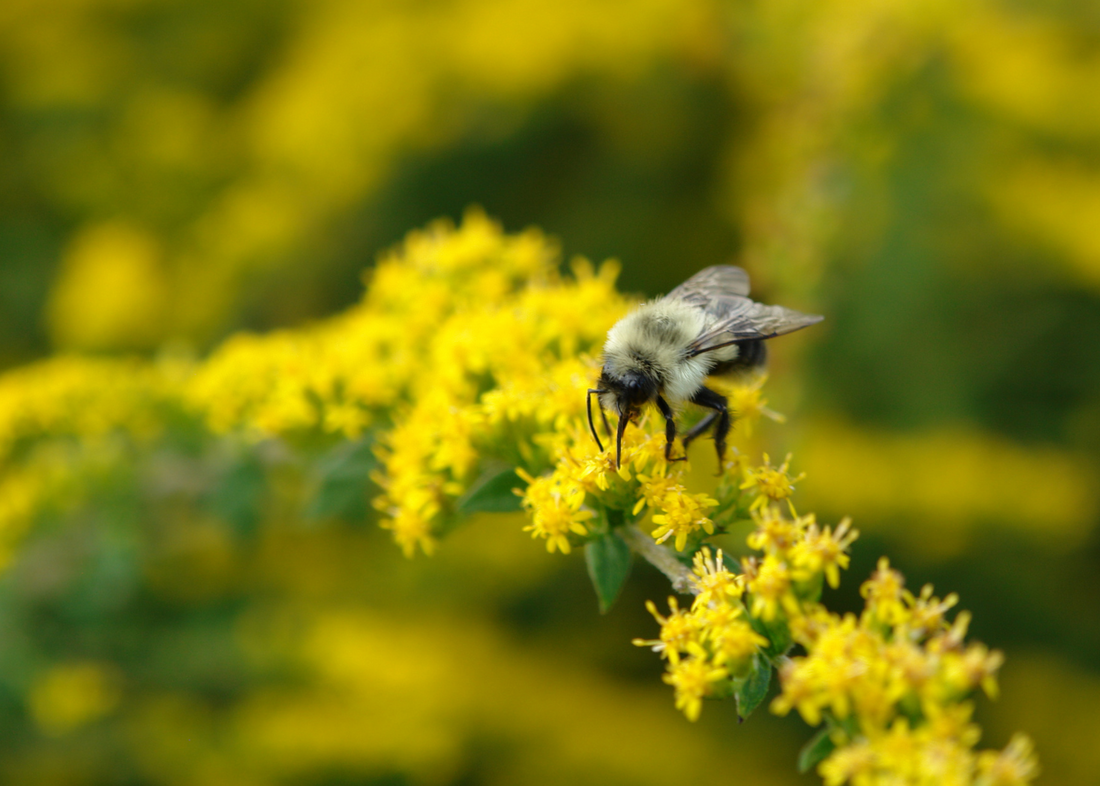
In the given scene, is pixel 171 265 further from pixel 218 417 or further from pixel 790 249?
pixel 790 249

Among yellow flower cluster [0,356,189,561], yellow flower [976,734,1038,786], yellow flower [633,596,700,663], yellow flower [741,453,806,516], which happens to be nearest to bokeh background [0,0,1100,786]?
yellow flower cluster [0,356,189,561]

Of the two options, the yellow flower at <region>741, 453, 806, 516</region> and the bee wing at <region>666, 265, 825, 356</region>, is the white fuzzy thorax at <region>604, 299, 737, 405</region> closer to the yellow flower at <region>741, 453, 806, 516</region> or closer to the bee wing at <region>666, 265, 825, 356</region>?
the bee wing at <region>666, 265, 825, 356</region>

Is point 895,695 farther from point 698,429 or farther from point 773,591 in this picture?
point 698,429

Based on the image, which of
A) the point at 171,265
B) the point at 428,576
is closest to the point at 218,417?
the point at 428,576

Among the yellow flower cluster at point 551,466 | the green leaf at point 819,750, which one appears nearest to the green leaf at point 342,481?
the yellow flower cluster at point 551,466

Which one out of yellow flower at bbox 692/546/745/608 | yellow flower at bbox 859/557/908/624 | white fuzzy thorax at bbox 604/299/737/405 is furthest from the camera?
white fuzzy thorax at bbox 604/299/737/405
